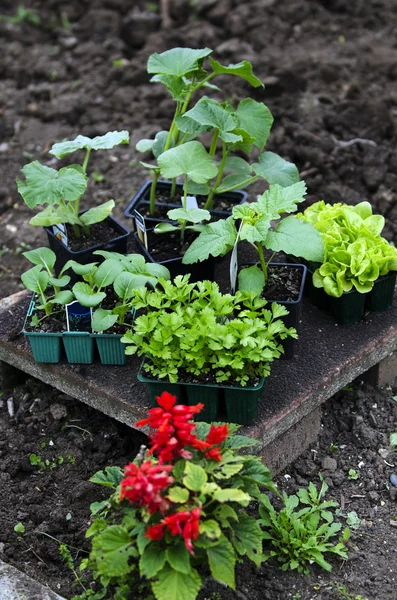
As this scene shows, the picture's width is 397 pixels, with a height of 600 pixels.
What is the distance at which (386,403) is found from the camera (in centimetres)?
349

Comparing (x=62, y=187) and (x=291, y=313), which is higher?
(x=62, y=187)

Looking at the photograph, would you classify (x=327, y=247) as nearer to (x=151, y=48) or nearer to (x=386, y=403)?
(x=386, y=403)

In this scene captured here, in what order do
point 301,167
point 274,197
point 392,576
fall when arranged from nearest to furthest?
point 392,576 → point 274,197 → point 301,167

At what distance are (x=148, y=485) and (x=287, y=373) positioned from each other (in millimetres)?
1052

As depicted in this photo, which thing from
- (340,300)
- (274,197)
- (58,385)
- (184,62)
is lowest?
(58,385)

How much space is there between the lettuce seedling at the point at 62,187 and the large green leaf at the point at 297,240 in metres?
0.83

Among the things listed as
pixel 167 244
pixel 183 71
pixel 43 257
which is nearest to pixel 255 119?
pixel 183 71

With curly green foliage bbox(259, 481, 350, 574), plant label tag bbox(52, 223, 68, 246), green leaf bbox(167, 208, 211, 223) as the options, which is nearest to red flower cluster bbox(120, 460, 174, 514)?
curly green foliage bbox(259, 481, 350, 574)

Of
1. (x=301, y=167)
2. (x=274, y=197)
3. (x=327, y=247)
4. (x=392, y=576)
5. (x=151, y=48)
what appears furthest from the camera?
(x=151, y=48)

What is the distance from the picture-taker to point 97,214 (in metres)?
3.58

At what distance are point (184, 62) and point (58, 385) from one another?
1522mm

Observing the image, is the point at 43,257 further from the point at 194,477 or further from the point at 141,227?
the point at 194,477

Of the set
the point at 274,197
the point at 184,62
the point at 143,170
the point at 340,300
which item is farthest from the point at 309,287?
the point at 143,170

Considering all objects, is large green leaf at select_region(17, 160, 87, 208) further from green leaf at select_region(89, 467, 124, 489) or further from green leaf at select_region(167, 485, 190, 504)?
green leaf at select_region(167, 485, 190, 504)
